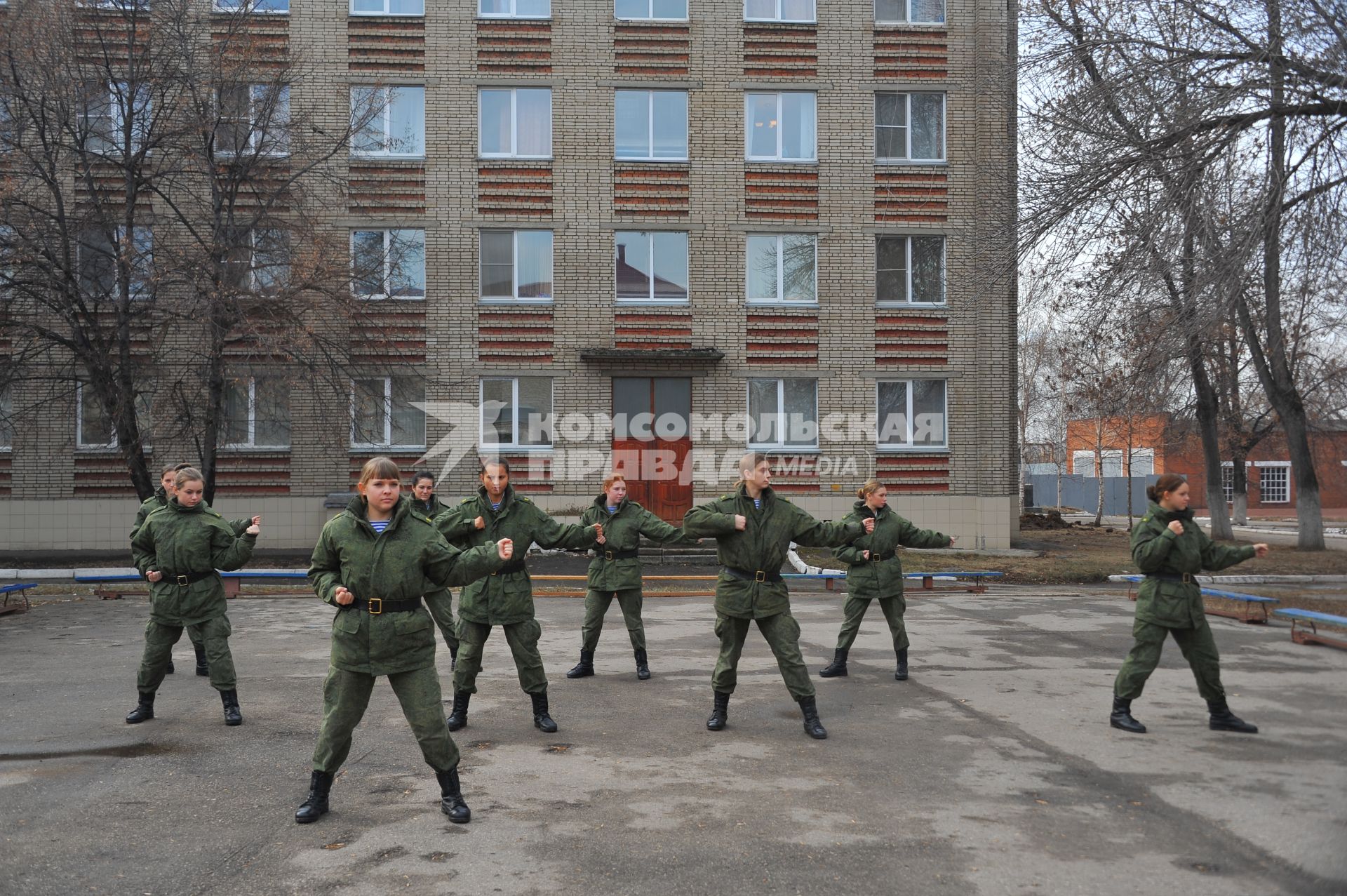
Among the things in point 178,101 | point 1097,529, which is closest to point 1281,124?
point 178,101

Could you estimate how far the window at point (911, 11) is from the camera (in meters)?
24.5

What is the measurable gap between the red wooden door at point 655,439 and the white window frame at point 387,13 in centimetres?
948

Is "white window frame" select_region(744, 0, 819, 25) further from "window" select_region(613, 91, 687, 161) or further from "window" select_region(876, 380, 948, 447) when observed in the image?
"window" select_region(876, 380, 948, 447)

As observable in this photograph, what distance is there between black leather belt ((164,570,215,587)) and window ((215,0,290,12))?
55.4 feet

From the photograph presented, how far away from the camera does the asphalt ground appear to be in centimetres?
479

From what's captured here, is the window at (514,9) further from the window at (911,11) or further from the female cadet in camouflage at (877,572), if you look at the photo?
the female cadet in camouflage at (877,572)

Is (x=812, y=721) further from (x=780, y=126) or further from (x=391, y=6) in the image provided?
(x=391, y=6)

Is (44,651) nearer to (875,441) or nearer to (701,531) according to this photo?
(701,531)

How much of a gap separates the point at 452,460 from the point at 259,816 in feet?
59.7

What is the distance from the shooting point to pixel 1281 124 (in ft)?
41.0

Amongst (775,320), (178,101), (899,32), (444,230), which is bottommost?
(775,320)

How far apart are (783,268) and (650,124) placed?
14.8 feet

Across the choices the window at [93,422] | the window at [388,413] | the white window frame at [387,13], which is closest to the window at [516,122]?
the white window frame at [387,13]

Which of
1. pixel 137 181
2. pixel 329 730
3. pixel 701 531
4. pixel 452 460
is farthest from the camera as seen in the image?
pixel 452 460
